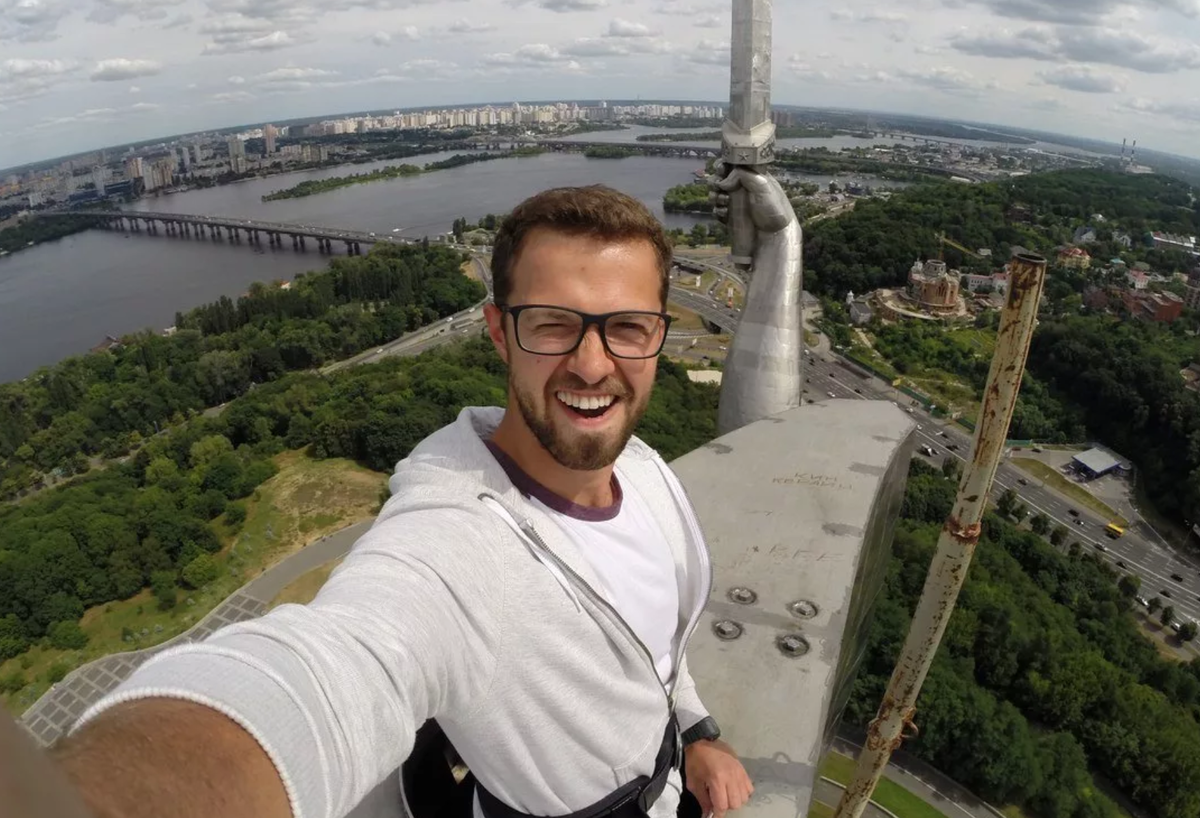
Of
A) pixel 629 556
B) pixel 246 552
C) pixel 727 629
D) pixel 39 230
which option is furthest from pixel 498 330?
pixel 39 230

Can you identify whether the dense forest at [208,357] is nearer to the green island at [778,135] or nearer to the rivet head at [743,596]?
the rivet head at [743,596]

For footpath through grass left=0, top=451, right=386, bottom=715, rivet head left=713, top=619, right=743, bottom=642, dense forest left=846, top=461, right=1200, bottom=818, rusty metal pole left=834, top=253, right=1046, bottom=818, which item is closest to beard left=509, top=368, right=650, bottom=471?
rusty metal pole left=834, top=253, right=1046, bottom=818

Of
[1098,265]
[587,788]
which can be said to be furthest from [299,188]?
[587,788]

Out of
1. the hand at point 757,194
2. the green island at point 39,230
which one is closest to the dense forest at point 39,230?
the green island at point 39,230

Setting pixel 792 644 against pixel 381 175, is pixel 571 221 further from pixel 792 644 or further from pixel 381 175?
pixel 381 175

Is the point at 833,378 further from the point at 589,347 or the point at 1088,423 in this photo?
the point at 589,347

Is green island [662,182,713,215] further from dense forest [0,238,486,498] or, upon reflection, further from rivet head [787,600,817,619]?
rivet head [787,600,817,619]
